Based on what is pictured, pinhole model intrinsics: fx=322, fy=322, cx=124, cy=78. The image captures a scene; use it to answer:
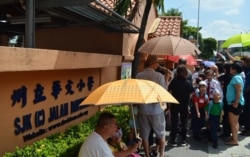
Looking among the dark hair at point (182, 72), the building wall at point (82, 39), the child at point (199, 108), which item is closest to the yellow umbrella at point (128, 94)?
the dark hair at point (182, 72)

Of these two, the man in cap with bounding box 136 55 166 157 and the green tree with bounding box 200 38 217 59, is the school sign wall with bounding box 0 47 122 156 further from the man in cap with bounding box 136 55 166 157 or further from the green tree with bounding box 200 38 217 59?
the green tree with bounding box 200 38 217 59

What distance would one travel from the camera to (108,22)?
6660mm

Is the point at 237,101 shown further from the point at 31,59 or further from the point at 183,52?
the point at 31,59

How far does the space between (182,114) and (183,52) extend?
4.34ft

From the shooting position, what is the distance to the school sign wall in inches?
143

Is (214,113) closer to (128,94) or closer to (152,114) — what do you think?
(152,114)

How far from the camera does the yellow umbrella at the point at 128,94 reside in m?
3.45

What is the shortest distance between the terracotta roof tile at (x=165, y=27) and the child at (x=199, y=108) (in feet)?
17.9

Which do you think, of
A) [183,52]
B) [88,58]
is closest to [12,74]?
[88,58]

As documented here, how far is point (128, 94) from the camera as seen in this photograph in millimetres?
3568

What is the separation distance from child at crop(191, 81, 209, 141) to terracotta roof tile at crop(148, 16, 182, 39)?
5464 mm

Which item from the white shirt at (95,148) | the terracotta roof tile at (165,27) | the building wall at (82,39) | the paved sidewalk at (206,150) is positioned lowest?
the paved sidewalk at (206,150)

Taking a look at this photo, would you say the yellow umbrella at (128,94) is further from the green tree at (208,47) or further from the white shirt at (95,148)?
the green tree at (208,47)

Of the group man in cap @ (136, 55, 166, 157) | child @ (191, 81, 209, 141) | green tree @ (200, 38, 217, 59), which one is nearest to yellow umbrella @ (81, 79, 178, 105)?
man in cap @ (136, 55, 166, 157)
